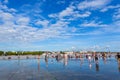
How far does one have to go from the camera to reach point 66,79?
29.5 metres

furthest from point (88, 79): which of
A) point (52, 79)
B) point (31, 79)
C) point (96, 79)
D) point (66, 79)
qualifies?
point (31, 79)

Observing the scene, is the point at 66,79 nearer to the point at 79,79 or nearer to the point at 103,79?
the point at 79,79

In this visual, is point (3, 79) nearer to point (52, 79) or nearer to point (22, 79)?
point (22, 79)

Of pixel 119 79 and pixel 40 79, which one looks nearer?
pixel 119 79

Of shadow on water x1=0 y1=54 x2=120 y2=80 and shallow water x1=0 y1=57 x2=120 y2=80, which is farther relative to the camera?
shadow on water x1=0 y1=54 x2=120 y2=80

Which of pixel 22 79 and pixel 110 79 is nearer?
pixel 110 79

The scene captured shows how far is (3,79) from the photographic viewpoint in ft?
102

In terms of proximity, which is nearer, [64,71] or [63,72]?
[63,72]

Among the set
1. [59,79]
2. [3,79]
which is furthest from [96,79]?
[3,79]

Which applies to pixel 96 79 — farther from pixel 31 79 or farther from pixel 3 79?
pixel 3 79

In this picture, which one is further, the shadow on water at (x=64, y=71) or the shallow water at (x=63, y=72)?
the shadow on water at (x=64, y=71)

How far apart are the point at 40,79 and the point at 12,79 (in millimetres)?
3920

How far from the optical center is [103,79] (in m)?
28.9

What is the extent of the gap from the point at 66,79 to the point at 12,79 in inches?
289
